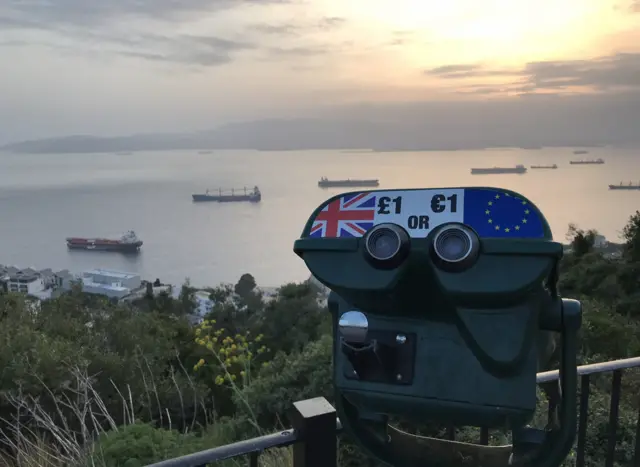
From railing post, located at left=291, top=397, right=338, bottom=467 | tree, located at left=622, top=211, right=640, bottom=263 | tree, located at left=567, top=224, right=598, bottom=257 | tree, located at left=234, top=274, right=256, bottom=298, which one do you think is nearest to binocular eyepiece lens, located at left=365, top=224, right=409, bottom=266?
railing post, located at left=291, top=397, right=338, bottom=467

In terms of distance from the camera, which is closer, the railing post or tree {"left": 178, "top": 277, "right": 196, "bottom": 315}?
the railing post

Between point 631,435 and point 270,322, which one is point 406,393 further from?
point 270,322

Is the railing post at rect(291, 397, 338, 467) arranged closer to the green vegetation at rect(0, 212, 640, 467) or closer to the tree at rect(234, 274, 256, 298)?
the green vegetation at rect(0, 212, 640, 467)

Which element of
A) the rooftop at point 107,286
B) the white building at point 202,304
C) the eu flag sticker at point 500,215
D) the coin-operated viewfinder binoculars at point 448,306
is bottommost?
the white building at point 202,304

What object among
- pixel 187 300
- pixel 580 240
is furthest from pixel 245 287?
pixel 580 240

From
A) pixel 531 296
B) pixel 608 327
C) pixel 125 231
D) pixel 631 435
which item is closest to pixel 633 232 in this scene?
pixel 608 327

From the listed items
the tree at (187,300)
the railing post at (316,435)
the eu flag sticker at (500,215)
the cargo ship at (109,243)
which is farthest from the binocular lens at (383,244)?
the cargo ship at (109,243)

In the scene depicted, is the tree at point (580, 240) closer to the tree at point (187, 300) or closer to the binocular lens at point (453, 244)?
the tree at point (187, 300)

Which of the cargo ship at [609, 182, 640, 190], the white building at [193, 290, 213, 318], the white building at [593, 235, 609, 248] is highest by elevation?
the cargo ship at [609, 182, 640, 190]
